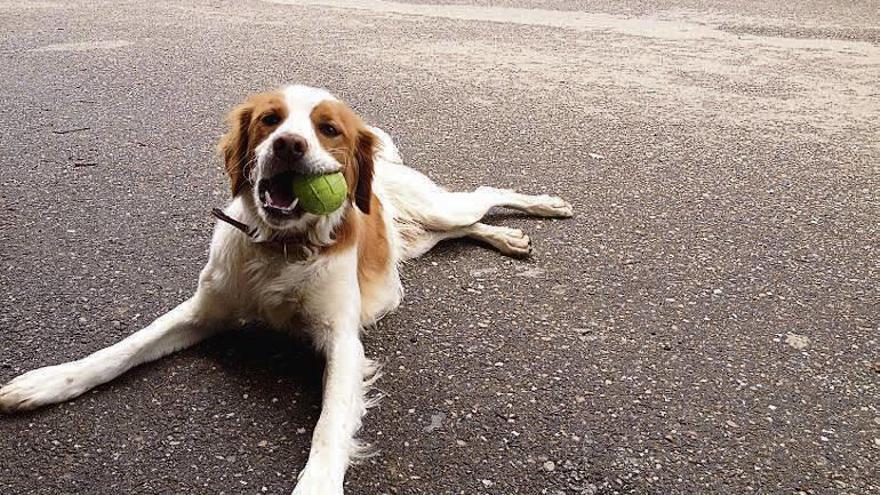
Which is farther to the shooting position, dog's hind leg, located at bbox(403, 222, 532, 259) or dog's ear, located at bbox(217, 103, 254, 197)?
dog's hind leg, located at bbox(403, 222, 532, 259)

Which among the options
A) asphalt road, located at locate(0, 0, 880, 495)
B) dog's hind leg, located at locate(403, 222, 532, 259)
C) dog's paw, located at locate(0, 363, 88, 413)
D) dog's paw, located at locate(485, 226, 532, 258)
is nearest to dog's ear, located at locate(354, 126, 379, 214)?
asphalt road, located at locate(0, 0, 880, 495)

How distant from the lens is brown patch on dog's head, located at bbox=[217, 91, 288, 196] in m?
2.15

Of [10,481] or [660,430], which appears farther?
[660,430]

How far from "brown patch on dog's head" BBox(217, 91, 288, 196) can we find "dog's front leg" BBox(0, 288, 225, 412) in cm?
36

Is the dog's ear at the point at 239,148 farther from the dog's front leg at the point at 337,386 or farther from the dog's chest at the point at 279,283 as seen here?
the dog's front leg at the point at 337,386

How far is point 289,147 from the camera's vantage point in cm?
201

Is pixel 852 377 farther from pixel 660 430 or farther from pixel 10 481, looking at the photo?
pixel 10 481

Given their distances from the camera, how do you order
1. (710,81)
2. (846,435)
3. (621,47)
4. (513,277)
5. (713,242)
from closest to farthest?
(846,435)
(513,277)
(713,242)
(710,81)
(621,47)

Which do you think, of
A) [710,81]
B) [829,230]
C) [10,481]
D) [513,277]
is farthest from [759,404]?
[710,81]

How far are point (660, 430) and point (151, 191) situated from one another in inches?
92.4

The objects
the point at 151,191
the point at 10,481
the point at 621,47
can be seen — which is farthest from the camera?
the point at 621,47

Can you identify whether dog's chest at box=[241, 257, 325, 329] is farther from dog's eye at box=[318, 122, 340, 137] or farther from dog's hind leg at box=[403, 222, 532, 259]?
dog's hind leg at box=[403, 222, 532, 259]

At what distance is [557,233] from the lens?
3152 millimetres

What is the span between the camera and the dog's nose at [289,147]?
6.58ft
